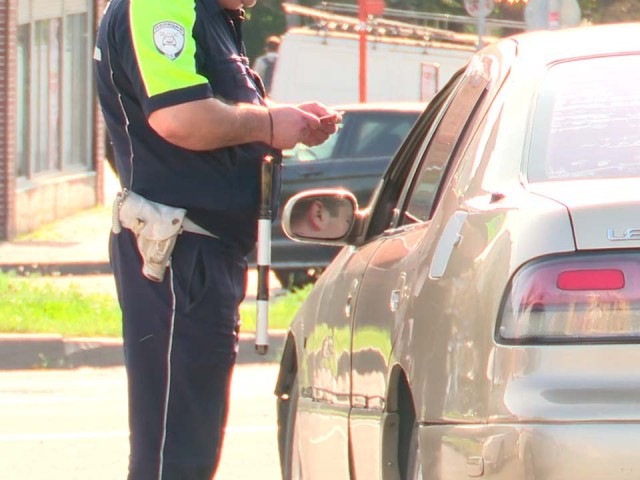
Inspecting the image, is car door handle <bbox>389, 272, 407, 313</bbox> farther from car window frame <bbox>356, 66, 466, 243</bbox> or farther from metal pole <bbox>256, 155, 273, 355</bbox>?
car window frame <bbox>356, 66, 466, 243</bbox>

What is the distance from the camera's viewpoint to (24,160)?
749 inches

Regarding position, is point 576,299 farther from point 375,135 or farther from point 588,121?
point 375,135

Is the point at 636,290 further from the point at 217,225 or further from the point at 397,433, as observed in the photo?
the point at 217,225

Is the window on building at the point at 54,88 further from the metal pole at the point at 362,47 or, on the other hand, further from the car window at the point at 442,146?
the car window at the point at 442,146

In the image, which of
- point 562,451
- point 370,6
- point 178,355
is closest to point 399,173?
point 178,355

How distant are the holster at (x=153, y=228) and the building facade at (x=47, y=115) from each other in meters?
13.6

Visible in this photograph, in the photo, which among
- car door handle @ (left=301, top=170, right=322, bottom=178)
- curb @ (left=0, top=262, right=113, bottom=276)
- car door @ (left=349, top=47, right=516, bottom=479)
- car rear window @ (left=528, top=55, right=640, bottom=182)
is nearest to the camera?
car rear window @ (left=528, top=55, right=640, bottom=182)

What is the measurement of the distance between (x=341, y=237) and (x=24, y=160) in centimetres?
1479

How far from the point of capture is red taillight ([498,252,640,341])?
3184mm

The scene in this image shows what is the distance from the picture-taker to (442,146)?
13.8 ft

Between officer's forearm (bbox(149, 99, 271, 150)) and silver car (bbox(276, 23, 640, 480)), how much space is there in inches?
19.0

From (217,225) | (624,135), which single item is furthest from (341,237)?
(624,135)

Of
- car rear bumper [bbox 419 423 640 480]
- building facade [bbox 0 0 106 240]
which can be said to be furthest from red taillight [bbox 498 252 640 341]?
building facade [bbox 0 0 106 240]

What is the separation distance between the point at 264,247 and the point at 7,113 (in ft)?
45.8
